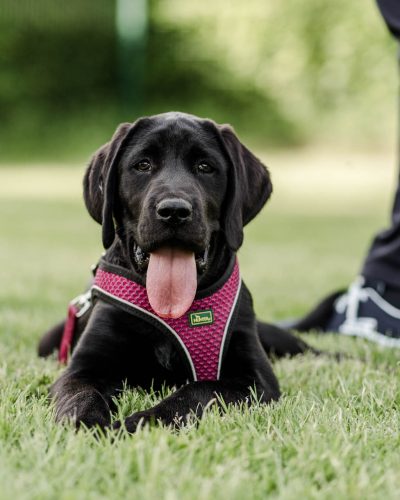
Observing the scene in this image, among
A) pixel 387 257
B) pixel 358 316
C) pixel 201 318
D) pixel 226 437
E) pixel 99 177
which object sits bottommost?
pixel 358 316

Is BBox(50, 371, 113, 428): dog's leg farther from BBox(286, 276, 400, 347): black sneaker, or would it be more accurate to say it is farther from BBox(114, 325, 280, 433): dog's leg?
BBox(286, 276, 400, 347): black sneaker

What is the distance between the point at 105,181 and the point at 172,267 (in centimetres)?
54

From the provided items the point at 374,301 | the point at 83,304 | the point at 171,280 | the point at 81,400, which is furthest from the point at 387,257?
the point at 81,400

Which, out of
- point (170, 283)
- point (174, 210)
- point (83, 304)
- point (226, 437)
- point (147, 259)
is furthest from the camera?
point (83, 304)

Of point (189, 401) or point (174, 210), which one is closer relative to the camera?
point (189, 401)

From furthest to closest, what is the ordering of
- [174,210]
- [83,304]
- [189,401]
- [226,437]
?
[83,304], [174,210], [189,401], [226,437]

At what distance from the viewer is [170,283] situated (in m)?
3.23

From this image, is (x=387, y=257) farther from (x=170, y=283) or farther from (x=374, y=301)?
(x=170, y=283)

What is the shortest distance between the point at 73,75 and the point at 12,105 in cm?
264

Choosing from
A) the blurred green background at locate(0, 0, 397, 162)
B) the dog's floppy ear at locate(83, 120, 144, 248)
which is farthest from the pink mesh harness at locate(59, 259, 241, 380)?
the blurred green background at locate(0, 0, 397, 162)

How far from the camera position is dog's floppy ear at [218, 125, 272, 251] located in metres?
3.46

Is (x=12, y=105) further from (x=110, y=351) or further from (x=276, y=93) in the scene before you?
(x=110, y=351)

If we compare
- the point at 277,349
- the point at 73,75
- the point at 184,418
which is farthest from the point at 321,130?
the point at 184,418

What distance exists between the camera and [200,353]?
132 inches
